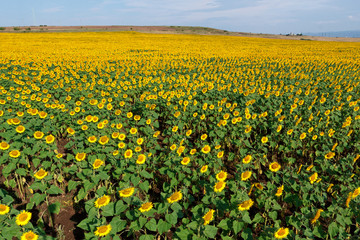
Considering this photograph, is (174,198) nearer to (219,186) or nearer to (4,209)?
(219,186)

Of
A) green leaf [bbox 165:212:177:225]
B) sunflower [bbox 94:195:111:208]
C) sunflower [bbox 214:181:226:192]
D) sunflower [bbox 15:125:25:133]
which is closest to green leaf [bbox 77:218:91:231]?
sunflower [bbox 94:195:111:208]

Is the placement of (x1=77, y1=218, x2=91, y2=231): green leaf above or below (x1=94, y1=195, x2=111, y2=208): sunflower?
below

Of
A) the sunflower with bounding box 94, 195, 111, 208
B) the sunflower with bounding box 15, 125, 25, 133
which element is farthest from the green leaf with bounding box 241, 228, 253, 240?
the sunflower with bounding box 15, 125, 25, 133

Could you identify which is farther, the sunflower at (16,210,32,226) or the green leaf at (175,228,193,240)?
the green leaf at (175,228,193,240)

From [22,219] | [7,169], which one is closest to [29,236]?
[22,219]

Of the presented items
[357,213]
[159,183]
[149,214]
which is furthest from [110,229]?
[357,213]

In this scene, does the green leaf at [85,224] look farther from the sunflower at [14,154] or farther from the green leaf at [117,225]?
the sunflower at [14,154]

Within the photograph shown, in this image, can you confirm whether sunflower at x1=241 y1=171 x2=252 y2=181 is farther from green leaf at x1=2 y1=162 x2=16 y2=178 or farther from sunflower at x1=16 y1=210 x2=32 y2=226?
green leaf at x1=2 y1=162 x2=16 y2=178

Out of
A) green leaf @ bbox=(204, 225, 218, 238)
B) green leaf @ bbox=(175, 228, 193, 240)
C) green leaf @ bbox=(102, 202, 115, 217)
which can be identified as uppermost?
green leaf @ bbox=(102, 202, 115, 217)

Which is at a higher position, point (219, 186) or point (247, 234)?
point (219, 186)

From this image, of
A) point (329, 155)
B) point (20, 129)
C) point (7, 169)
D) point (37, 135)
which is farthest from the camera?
point (20, 129)

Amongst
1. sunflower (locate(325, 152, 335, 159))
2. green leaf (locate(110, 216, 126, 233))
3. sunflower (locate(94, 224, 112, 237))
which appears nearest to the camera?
sunflower (locate(94, 224, 112, 237))

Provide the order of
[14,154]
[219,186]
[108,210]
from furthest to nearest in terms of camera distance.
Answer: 1. [14,154]
2. [219,186]
3. [108,210]

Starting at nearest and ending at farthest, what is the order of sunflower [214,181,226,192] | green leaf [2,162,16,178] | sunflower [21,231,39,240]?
sunflower [21,231,39,240], sunflower [214,181,226,192], green leaf [2,162,16,178]
